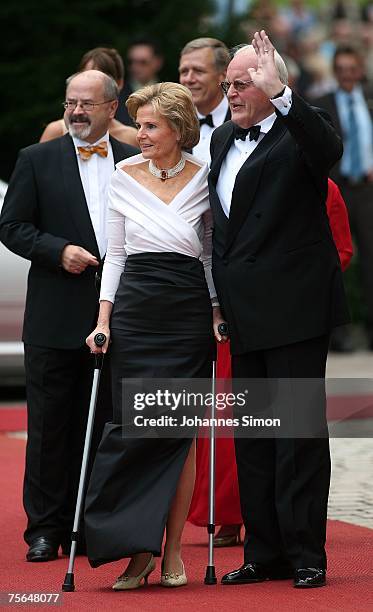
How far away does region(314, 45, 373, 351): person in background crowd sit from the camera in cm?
1459

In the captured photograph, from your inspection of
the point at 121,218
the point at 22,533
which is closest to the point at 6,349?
the point at 22,533

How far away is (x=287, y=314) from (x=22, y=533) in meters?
2.21

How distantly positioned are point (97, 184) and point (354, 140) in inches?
294

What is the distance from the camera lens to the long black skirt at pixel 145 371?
20.9 feet

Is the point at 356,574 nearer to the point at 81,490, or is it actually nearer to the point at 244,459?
the point at 244,459

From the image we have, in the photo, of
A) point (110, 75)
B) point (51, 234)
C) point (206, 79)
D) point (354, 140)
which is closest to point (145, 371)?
point (51, 234)

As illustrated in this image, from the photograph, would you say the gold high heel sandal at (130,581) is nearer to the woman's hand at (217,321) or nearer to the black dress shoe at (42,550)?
the black dress shoe at (42,550)

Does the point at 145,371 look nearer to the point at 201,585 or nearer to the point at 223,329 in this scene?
the point at 223,329

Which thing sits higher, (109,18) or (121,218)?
(109,18)

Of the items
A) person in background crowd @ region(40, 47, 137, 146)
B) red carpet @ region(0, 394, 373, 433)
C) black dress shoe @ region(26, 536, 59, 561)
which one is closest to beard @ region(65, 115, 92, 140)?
person in background crowd @ region(40, 47, 137, 146)

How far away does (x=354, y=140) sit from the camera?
14.6 meters

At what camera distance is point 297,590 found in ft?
20.9

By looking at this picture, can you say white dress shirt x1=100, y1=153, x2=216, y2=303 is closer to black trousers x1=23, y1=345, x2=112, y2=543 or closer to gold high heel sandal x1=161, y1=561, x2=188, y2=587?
black trousers x1=23, y1=345, x2=112, y2=543

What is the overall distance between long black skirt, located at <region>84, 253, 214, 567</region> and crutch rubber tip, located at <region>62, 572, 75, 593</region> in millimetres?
112
